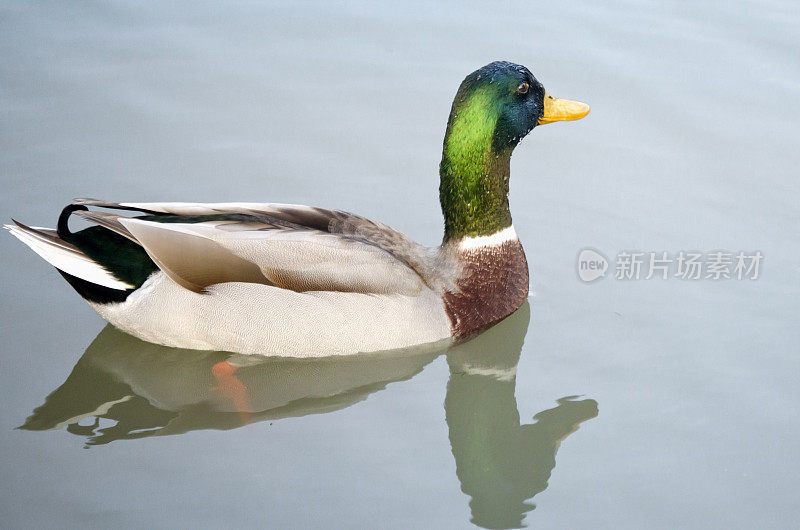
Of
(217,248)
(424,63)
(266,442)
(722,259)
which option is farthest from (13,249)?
(722,259)

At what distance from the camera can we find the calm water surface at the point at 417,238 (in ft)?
14.3

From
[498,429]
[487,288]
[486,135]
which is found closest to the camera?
[498,429]

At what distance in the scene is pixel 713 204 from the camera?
6543mm

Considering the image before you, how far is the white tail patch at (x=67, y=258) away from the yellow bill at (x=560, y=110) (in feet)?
7.73

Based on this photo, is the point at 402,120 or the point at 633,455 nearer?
the point at 633,455

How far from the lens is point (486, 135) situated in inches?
208

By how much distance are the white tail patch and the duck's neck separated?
1733mm

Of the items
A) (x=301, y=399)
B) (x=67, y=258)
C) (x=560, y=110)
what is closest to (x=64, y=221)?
(x=67, y=258)

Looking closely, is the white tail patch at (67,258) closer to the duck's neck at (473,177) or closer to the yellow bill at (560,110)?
the duck's neck at (473,177)

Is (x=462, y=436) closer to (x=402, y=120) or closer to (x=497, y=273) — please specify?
(x=497, y=273)

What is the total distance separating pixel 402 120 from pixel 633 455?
332 centimetres

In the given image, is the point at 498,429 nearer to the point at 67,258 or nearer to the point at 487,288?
the point at 487,288

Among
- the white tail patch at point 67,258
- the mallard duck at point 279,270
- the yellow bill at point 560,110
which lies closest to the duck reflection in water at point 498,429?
the mallard duck at point 279,270

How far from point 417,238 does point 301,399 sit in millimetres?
1551
